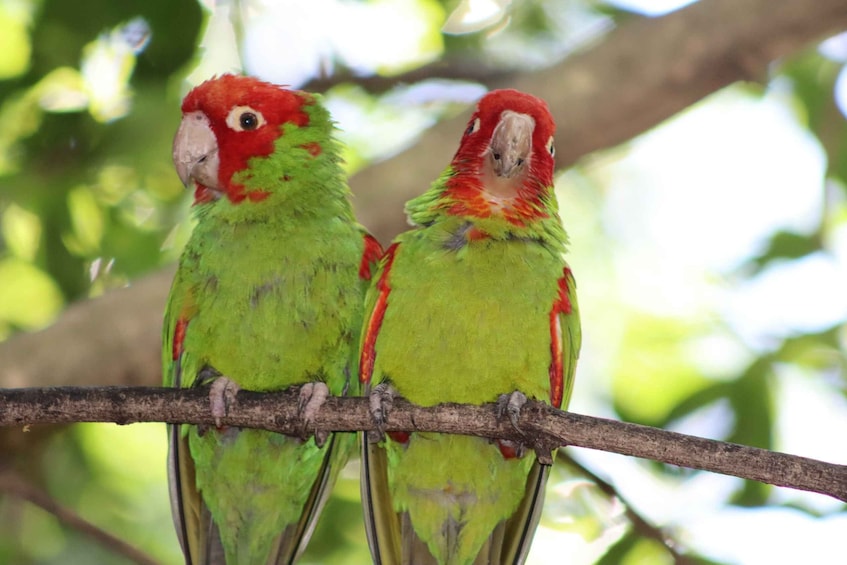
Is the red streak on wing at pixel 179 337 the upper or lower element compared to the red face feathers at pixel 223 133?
→ lower

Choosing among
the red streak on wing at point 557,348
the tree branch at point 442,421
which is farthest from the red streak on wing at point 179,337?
the red streak on wing at point 557,348

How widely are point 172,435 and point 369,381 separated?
1.03 metres

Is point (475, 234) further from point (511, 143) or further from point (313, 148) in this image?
point (313, 148)

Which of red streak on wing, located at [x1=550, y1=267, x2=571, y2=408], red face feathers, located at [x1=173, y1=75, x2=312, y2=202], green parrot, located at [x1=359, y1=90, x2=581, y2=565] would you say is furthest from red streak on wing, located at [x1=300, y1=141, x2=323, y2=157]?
red streak on wing, located at [x1=550, y1=267, x2=571, y2=408]

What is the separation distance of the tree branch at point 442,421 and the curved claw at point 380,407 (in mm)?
22

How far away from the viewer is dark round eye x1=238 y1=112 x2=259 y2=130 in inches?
177

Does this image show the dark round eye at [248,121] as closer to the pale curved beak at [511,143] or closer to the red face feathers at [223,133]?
the red face feathers at [223,133]

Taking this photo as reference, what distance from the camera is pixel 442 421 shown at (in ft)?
11.3

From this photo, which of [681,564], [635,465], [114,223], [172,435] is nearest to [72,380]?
[172,435]

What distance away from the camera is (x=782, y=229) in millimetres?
6250

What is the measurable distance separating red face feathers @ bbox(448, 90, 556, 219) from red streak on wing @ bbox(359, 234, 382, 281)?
0.46 meters

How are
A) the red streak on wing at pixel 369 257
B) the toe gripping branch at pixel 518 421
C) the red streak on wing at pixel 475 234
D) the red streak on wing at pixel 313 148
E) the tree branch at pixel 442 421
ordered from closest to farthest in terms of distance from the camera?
the tree branch at pixel 442 421, the toe gripping branch at pixel 518 421, the red streak on wing at pixel 475 234, the red streak on wing at pixel 369 257, the red streak on wing at pixel 313 148

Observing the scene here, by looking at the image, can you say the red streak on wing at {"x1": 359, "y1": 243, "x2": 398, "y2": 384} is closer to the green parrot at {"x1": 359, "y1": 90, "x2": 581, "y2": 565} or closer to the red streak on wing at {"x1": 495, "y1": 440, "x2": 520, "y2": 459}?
the green parrot at {"x1": 359, "y1": 90, "x2": 581, "y2": 565}

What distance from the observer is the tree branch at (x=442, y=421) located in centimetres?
305
